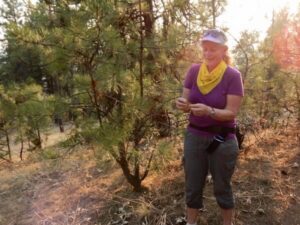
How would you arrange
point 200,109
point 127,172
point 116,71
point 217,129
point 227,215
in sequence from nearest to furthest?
point 200,109 → point 217,129 → point 227,215 → point 116,71 → point 127,172

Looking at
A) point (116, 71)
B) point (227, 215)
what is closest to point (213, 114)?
point (227, 215)

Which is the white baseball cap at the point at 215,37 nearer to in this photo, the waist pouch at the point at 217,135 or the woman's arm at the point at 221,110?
the woman's arm at the point at 221,110

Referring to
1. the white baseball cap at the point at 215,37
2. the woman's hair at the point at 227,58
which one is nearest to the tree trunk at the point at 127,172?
the woman's hair at the point at 227,58

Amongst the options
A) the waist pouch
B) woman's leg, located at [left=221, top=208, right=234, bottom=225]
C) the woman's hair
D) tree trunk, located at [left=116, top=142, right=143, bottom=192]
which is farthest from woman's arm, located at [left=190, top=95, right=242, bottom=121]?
tree trunk, located at [left=116, top=142, right=143, bottom=192]

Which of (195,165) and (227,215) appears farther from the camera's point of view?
(227,215)

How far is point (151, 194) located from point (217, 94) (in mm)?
1615

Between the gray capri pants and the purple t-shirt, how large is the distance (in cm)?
7

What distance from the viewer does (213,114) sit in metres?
2.30

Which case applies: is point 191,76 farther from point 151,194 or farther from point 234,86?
point 151,194

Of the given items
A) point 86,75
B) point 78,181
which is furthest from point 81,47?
point 78,181

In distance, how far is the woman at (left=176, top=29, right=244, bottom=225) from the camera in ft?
7.68

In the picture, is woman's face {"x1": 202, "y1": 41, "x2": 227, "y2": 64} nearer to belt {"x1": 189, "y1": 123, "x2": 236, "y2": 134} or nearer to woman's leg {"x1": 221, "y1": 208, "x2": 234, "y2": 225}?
belt {"x1": 189, "y1": 123, "x2": 236, "y2": 134}

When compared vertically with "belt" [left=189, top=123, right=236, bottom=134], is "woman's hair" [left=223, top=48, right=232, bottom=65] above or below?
above

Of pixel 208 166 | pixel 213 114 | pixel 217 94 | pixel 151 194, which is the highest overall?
pixel 217 94
